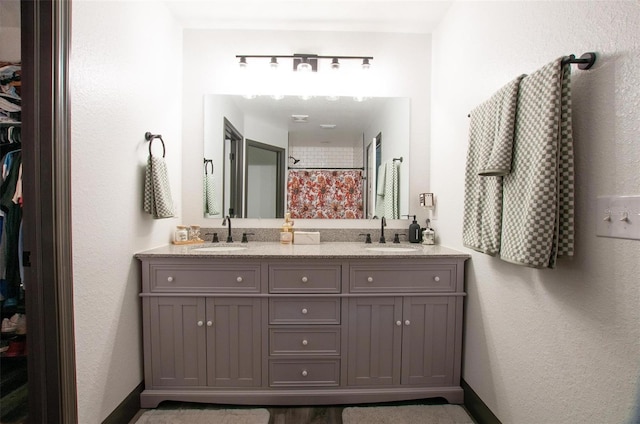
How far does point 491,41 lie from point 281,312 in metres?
1.81

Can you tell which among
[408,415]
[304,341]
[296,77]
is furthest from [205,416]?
[296,77]

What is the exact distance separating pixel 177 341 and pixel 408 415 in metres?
1.33

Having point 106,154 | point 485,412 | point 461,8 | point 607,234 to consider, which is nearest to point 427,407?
point 485,412

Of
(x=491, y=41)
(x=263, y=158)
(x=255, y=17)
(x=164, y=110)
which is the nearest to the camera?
(x=491, y=41)

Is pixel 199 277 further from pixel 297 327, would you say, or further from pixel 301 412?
pixel 301 412

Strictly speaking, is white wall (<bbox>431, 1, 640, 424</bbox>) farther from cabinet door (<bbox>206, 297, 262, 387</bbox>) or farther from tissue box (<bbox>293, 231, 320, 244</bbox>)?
cabinet door (<bbox>206, 297, 262, 387</bbox>)

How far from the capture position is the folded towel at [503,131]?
1083 mm

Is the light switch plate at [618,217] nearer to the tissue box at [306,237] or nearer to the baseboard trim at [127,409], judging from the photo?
the tissue box at [306,237]

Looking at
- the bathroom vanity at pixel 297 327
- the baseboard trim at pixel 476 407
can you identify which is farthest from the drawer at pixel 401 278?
the baseboard trim at pixel 476 407

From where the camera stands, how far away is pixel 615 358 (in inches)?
31.9

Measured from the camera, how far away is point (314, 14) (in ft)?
6.42

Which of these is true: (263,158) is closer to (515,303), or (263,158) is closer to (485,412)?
(515,303)

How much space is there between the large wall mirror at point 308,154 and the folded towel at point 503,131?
0.97 meters

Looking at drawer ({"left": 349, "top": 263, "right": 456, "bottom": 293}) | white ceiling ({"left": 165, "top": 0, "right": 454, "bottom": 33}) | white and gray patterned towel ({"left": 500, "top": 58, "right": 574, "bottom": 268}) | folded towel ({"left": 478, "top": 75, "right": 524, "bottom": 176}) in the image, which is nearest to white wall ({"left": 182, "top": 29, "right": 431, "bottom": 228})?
white ceiling ({"left": 165, "top": 0, "right": 454, "bottom": 33})
